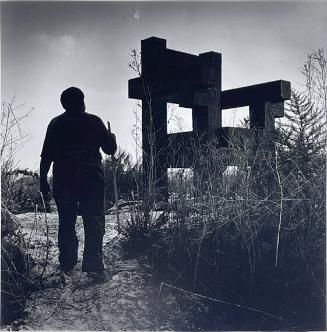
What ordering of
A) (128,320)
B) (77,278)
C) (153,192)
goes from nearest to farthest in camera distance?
(128,320) → (77,278) → (153,192)

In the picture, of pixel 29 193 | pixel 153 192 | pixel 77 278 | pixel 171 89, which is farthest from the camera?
pixel 29 193

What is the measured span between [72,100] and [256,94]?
2.47 m

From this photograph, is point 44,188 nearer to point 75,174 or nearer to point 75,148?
point 75,174

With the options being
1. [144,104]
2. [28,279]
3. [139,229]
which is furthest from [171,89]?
[28,279]

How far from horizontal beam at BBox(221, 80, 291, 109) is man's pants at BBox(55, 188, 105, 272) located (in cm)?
232

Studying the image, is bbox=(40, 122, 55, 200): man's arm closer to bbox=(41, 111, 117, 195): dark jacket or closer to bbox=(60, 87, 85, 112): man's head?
bbox=(41, 111, 117, 195): dark jacket

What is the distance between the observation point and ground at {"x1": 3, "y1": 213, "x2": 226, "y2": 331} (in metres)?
3.42

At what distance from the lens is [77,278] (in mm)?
3834

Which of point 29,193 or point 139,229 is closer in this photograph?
point 139,229

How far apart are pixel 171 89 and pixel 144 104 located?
386 mm

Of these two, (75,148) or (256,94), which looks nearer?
(75,148)

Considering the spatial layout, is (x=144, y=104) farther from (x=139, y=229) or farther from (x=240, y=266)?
(x=240, y=266)

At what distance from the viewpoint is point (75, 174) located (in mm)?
3830

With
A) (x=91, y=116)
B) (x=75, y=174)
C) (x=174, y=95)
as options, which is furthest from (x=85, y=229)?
(x=174, y=95)
